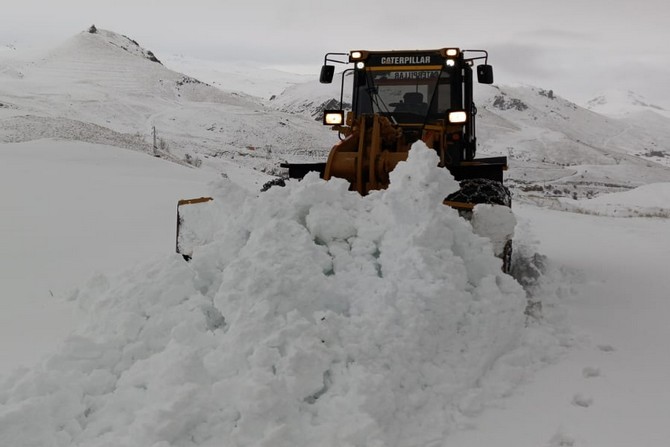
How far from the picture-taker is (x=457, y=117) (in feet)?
19.3

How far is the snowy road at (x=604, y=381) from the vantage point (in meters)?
2.84

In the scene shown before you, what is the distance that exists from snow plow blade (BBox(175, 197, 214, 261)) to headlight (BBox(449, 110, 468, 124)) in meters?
2.73

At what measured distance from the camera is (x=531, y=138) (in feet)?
179

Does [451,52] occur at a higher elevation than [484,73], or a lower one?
higher

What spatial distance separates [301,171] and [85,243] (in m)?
2.59

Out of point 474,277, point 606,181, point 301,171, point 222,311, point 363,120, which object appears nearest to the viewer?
point 222,311

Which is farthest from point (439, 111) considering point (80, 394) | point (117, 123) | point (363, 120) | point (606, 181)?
point (606, 181)

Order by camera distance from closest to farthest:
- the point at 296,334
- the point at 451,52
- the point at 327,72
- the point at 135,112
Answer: the point at 296,334 → the point at 451,52 → the point at 327,72 → the point at 135,112

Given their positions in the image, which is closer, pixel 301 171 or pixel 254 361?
pixel 254 361

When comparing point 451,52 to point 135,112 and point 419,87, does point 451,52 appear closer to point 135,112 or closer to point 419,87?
point 419,87

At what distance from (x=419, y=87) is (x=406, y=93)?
0.53 ft

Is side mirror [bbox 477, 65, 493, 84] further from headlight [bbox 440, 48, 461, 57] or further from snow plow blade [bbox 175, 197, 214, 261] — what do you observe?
snow plow blade [bbox 175, 197, 214, 261]

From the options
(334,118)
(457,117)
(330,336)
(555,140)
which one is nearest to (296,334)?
(330,336)

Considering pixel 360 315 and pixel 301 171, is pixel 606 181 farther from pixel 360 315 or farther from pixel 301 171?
pixel 360 315
